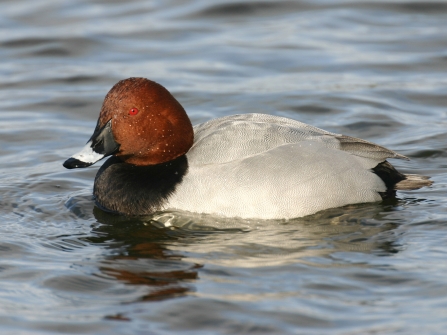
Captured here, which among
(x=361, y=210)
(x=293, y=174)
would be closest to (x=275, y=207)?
Answer: (x=293, y=174)

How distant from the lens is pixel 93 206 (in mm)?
6355

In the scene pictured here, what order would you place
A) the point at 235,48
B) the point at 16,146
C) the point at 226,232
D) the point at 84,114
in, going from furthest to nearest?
the point at 235,48 < the point at 84,114 < the point at 16,146 < the point at 226,232

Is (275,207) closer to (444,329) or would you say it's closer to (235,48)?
(444,329)

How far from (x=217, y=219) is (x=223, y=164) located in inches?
16.1

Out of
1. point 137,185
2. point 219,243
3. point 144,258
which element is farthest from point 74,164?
point 219,243

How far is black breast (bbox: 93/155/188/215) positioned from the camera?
19.1ft

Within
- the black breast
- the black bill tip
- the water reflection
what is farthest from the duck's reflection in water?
the black bill tip

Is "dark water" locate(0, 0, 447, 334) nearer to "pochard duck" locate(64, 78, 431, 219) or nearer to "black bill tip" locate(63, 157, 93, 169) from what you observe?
"pochard duck" locate(64, 78, 431, 219)

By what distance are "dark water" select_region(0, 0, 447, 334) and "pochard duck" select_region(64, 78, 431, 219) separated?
0.14 meters

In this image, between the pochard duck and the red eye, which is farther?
the red eye

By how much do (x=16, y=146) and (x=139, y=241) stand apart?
2.99m

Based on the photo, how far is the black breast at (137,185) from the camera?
5816mm

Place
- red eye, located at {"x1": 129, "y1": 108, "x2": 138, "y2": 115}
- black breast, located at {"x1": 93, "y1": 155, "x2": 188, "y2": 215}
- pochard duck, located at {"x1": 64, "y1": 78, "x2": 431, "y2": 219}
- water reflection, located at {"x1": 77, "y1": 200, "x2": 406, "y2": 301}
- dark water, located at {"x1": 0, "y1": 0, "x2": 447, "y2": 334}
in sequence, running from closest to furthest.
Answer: dark water, located at {"x1": 0, "y1": 0, "x2": 447, "y2": 334}, water reflection, located at {"x1": 77, "y1": 200, "x2": 406, "y2": 301}, pochard duck, located at {"x1": 64, "y1": 78, "x2": 431, "y2": 219}, black breast, located at {"x1": 93, "y1": 155, "x2": 188, "y2": 215}, red eye, located at {"x1": 129, "y1": 108, "x2": 138, "y2": 115}

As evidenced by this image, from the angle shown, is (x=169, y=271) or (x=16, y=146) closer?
(x=169, y=271)
